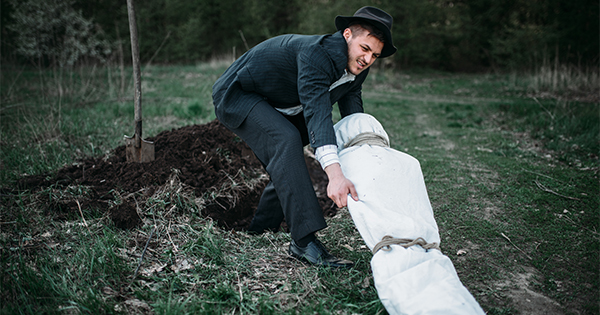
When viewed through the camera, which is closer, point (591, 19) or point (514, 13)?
point (591, 19)

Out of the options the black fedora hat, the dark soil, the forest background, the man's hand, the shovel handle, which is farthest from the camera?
the forest background

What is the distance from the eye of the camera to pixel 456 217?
2.76 m

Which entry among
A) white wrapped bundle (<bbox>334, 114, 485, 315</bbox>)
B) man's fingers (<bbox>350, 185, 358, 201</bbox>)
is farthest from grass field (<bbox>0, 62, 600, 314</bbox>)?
man's fingers (<bbox>350, 185, 358, 201</bbox>)

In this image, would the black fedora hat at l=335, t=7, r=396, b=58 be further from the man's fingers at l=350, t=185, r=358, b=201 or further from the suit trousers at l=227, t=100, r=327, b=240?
the man's fingers at l=350, t=185, r=358, b=201

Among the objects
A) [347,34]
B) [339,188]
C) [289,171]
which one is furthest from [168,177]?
[347,34]

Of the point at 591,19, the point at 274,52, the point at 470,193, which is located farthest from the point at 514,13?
the point at 274,52

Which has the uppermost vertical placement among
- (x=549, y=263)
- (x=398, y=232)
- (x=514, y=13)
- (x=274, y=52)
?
(x=514, y=13)

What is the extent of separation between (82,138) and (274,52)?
345cm

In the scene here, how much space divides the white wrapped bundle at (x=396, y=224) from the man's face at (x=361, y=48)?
1.09 ft

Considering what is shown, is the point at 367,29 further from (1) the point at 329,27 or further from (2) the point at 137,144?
(1) the point at 329,27

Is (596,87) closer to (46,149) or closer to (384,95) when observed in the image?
(384,95)

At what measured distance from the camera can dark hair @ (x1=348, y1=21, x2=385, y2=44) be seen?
1933mm

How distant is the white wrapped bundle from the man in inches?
4.9

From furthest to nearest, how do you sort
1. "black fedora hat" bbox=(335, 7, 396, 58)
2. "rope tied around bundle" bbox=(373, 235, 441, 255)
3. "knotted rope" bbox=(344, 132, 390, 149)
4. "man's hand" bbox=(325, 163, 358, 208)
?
"knotted rope" bbox=(344, 132, 390, 149), "black fedora hat" bbox=(335, 7, 396, 58), "man's hand" bbox=(325, 163, 358, 208), "rope tied around bundle" bbox=(373, 235, 441, 255)
